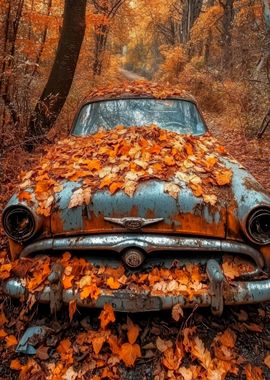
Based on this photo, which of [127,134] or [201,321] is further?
[127,134]

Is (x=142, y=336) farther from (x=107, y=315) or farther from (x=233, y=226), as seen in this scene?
(x=233, y=226)

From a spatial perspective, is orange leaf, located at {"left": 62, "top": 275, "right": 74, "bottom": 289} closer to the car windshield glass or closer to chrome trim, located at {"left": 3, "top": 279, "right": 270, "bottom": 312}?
chrome trim, located at {"left": 3, "top": 279, "right": 270, "bottom": 312}

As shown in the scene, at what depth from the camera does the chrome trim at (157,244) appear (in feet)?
8.09

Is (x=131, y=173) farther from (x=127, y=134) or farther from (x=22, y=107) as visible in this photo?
(x=22, y=107)

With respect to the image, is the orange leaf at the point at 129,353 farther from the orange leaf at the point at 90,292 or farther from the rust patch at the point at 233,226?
the rust patch at the point at 233,226

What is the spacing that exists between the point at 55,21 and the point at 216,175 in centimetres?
763

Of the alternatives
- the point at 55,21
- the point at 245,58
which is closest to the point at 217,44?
the point at 245,58

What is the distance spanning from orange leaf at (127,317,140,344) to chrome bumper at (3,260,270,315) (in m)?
0.22

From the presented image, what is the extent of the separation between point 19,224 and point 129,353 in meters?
1.22

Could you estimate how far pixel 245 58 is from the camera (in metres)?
13.5

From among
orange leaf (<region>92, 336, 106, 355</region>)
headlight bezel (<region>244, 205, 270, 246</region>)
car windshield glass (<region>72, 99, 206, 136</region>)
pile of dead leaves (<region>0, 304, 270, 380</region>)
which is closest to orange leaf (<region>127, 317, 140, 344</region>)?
pile of dead leaves (<region>0, 304, 270, 380</region>)

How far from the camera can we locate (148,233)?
2.54 m

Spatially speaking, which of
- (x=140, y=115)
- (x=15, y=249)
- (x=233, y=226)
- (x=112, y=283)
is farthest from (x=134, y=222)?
(x=140, y=115)

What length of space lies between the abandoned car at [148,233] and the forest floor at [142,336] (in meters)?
0.31
